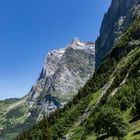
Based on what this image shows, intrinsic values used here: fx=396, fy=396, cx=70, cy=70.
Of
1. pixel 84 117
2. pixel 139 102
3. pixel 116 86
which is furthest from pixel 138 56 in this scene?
pixel 139 102

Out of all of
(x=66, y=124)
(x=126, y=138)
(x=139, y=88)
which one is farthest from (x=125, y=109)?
(x=66, y=124)

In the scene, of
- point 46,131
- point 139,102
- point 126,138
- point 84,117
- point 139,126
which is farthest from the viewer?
point 84,117

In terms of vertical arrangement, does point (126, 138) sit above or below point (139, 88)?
below

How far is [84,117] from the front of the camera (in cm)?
17938

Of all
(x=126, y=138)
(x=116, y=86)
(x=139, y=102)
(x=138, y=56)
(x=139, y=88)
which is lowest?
(x=126, y=138)

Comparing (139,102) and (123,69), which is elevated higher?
(123,69)

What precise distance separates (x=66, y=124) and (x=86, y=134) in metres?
55.9

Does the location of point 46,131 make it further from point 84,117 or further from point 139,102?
point 139,102

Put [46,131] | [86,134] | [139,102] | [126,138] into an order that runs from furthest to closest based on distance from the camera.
Result: [46,131], [86,134], [139,102], [126,138]

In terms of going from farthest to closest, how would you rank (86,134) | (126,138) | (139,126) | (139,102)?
(86,134)
(139,102)
(139,126)
(126,138)

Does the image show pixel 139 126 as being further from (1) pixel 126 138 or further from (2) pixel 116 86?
(2) pixel 116 86

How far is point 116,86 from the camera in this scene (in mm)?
173000

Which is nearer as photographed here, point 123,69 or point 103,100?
point 103,100

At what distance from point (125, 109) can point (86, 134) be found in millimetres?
15525
